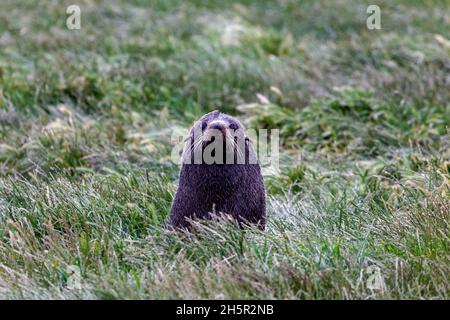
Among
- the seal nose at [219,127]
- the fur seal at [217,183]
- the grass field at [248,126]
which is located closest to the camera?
the grass field at [248,126]

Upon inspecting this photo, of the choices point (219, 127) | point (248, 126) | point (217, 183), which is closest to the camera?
point (219, 127)

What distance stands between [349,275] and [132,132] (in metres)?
3.86

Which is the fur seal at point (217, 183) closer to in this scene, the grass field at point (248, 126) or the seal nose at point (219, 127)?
the seal nose at point (219, 127)

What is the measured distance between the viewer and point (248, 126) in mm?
7832

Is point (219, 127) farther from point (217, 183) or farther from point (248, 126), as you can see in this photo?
point (248, 126)

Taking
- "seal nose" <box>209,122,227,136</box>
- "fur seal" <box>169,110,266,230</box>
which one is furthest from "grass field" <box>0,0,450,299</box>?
"seal nose" <box>209,122,227,136</box>

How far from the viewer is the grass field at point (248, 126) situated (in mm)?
4281

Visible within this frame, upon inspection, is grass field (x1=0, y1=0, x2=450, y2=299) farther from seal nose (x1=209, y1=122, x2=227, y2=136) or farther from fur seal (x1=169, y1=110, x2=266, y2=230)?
seal nose (x1=209, y1=122, x2=227, y2=136)

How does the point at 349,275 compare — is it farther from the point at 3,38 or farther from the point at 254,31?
the point at 3,38

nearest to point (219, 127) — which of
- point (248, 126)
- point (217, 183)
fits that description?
point (217, 183)

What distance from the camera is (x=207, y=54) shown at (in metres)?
9.88

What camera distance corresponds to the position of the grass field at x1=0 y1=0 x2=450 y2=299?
428 centimetres

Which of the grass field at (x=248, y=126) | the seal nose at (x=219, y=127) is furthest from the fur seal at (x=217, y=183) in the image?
the grass field at (x=248, y=126)
